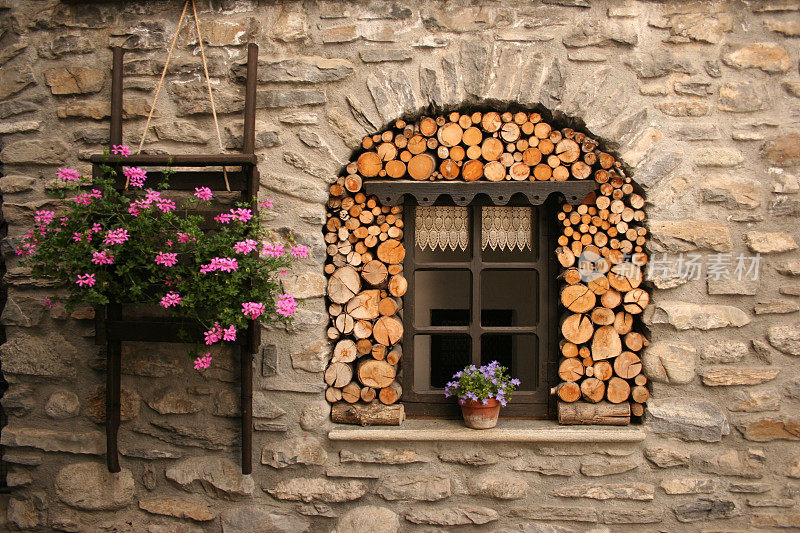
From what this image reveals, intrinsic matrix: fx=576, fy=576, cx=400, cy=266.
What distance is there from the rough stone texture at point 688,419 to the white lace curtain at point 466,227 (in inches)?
41.6

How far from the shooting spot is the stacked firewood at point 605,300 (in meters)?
2.87

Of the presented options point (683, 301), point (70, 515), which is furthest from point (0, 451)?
point (683, 301)

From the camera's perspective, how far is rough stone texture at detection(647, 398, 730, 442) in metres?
2.81

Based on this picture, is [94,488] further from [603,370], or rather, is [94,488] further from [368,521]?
[603,370]

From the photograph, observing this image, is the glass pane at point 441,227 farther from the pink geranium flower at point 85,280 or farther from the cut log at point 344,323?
the pink geranium flower at point 85,280

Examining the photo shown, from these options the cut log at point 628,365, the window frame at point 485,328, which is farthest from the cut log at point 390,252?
the cut log at point 628,365

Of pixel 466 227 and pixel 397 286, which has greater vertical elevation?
pixel 466 227

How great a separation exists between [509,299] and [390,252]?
1.19 m

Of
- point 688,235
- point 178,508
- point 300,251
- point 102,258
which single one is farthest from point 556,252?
point 178,508

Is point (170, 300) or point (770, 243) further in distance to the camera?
point (770, 243)

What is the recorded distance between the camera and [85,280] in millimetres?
2381

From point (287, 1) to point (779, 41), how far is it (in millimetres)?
2448

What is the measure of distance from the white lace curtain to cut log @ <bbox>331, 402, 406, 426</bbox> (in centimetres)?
87

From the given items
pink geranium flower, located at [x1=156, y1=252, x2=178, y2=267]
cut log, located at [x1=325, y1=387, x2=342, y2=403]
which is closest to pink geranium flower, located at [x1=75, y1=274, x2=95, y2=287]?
pink geranium flower, located at [x1=156, y1=252, x2=178, y2=267]
